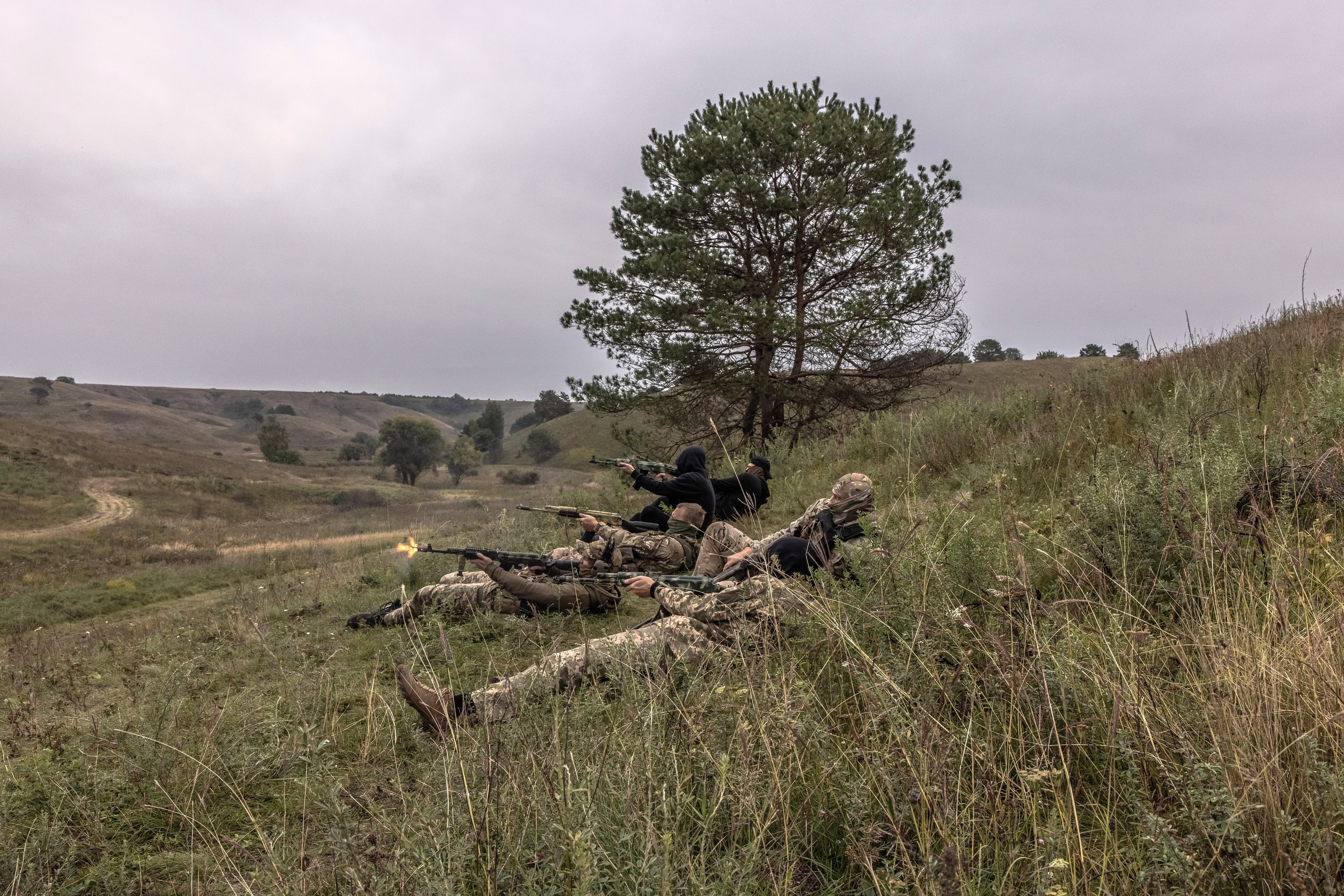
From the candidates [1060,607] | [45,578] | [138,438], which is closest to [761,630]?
[1060,607]

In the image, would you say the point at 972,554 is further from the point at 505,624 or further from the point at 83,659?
the point at 83,659

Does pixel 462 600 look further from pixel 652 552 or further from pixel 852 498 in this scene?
pixel 852 498

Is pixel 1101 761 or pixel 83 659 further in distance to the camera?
pixel 83 659

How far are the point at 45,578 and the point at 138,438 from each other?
8820 centimetres

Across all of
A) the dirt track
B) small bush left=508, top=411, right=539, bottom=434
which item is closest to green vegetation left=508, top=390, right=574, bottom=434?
small bush left=508, top=411, right=539, bottom=434

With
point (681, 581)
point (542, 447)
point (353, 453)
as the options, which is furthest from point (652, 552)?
point (353, 453)

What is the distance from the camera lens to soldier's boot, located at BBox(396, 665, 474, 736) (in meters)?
3.30

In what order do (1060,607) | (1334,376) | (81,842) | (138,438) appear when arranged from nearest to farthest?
(81,842) → (1060,607) → (1334,376) → (138,438)

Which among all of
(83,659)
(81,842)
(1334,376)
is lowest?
(83,659)

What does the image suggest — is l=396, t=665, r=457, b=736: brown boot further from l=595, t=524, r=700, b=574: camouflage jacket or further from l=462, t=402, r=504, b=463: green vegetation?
l=462, t=402, r=504, b=463: green vegetation

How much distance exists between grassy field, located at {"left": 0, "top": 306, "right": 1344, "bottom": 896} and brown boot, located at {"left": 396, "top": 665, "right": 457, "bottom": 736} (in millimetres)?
171

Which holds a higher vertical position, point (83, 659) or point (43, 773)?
point (43, 773)

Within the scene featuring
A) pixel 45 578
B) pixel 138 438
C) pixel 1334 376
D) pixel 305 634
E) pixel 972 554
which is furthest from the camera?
pixel 138 438

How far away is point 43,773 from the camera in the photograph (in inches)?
118
